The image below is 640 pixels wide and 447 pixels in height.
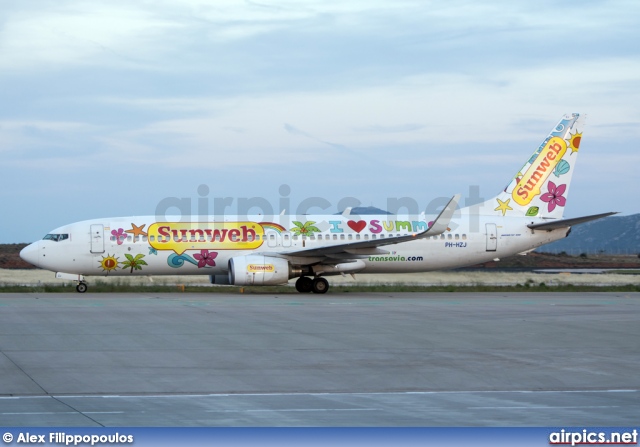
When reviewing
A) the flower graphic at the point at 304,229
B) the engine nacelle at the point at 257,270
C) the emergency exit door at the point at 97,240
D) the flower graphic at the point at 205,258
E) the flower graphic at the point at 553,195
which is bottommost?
the engine nacelle at the point at 257,270

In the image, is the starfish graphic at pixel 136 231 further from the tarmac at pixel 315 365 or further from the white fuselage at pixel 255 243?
the tarmac at pixel 315 365

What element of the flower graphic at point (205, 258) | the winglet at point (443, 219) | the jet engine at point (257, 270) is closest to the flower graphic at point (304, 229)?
the jet engine at point (257, 270)

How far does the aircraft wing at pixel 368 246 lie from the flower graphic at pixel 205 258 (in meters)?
2.03

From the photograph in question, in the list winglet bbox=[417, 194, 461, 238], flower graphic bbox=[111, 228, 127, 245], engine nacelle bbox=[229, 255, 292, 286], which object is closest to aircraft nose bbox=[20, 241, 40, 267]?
flower graphic bbox=[111, 228, 127, 245]

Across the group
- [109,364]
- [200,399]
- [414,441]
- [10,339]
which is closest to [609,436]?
[414,441]

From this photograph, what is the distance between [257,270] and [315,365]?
1674 centimetres

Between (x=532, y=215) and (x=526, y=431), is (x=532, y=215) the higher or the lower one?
the higher one

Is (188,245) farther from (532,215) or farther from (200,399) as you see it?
(200,399)

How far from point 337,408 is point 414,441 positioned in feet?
9.20

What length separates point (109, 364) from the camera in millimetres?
14859

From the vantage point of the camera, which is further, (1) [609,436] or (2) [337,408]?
(2) [337,408]

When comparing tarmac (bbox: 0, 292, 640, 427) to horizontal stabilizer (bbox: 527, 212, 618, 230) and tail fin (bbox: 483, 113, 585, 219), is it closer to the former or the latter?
horizontal stabilizer (bbox: 527, 212, 618, 230)

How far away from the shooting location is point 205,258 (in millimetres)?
33062

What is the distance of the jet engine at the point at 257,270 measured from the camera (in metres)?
31.5
